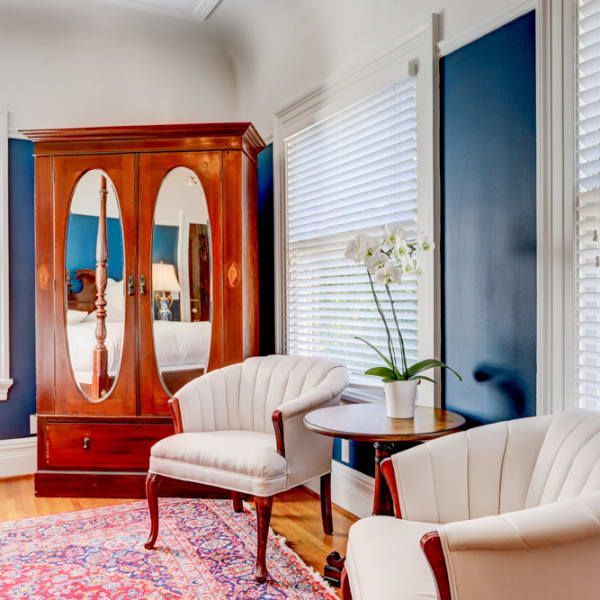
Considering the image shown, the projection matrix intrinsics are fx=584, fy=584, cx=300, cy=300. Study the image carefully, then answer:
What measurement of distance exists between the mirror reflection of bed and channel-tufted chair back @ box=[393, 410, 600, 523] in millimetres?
1828

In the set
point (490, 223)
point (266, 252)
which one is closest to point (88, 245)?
point (266, 252)

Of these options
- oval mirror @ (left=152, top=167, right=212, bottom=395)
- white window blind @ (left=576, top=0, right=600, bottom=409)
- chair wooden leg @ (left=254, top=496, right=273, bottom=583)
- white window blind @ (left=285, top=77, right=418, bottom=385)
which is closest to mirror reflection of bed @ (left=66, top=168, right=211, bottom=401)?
oval mirror @ (left=152, top=167, right=212, bottom=395)

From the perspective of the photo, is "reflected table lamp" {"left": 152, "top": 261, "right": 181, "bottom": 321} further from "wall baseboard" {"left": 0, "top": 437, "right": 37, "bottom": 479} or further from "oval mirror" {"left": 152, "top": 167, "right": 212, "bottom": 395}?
"wall baseboard" {"left": 0, "top": 437, "right": 37, "bottom": 479}

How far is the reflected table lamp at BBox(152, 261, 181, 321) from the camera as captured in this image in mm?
3266

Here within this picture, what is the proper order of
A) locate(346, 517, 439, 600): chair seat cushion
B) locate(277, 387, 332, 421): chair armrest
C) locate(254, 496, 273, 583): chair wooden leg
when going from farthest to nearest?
locate(277, 387, 332, 421): chair armrest → locate(254, 496, 273, 583): chair wooden leg → locate(346, 517, 439, 600): chair seat cushion

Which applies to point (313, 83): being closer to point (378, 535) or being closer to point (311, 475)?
point (311, 475)

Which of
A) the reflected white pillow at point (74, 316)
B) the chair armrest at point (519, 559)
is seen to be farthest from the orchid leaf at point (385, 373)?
the reflected white pillow at point (74, 316)

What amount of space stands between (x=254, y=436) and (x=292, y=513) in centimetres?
55

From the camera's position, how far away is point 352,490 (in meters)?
2.91

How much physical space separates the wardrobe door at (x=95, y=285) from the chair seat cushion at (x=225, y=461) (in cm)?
82

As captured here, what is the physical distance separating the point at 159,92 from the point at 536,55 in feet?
9.21

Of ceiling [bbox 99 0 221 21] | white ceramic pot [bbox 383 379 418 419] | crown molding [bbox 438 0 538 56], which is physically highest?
ceiling [bbox 99 0 221 21]

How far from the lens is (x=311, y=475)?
8.20ft

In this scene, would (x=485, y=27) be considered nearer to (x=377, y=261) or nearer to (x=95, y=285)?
(x=377, y=261)
